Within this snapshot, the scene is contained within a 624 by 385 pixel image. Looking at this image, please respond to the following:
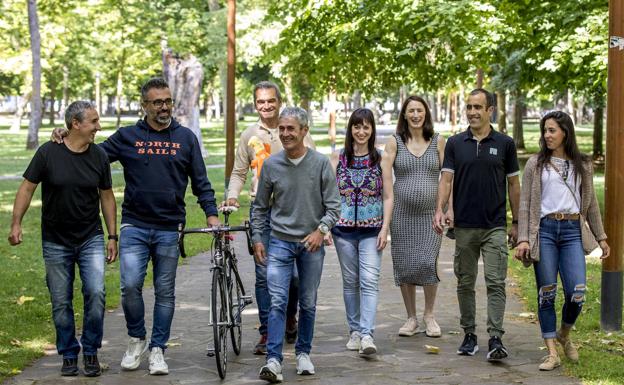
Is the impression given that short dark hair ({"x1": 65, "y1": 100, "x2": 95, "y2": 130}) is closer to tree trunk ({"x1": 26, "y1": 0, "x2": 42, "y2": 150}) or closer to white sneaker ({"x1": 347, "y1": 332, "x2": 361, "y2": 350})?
white sneaker ({"x1": 347, "y1": 332, "x2": 361, "y2": 350})

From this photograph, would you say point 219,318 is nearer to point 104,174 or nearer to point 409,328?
point 104,174

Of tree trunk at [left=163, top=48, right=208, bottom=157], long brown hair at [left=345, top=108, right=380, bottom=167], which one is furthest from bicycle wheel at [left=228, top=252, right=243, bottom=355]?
tree trunk at [left=163, top=48, right=208, bottom=157]

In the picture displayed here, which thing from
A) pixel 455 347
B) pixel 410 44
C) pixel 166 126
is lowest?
pixel 455 347

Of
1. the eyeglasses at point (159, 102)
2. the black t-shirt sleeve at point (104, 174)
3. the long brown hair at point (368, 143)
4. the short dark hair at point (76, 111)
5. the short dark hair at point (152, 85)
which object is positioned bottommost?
the black t-shirt sleeve at point (104, 174)

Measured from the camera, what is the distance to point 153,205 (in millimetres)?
7348

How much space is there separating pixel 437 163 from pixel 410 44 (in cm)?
1104

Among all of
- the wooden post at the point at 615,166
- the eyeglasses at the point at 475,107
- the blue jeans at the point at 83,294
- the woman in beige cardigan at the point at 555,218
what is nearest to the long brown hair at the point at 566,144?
the woman in beige cardigan at the point at 555,218

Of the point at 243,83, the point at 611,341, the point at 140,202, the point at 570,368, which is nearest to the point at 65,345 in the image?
the point at 140,202

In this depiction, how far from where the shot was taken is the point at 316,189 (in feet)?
23.8

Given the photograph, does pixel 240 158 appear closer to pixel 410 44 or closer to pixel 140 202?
pixel 140 202

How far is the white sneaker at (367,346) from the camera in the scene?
7723 millimetres

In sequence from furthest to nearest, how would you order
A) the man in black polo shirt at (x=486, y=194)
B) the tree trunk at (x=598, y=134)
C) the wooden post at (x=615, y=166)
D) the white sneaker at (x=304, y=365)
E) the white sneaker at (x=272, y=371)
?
the tree trunk at (x=598, y=134) → the wooden post at (x=615, y=166) → the man in black polo shirt at (x=486, y=194) → the white sneaker at (x=304, y=365) → the white sneaker at (x=272, y=371)

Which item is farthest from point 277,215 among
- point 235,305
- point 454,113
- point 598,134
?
point 454,113

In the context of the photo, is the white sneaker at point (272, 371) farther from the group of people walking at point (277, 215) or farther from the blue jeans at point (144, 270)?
the blue jeans at point (144, 270)
